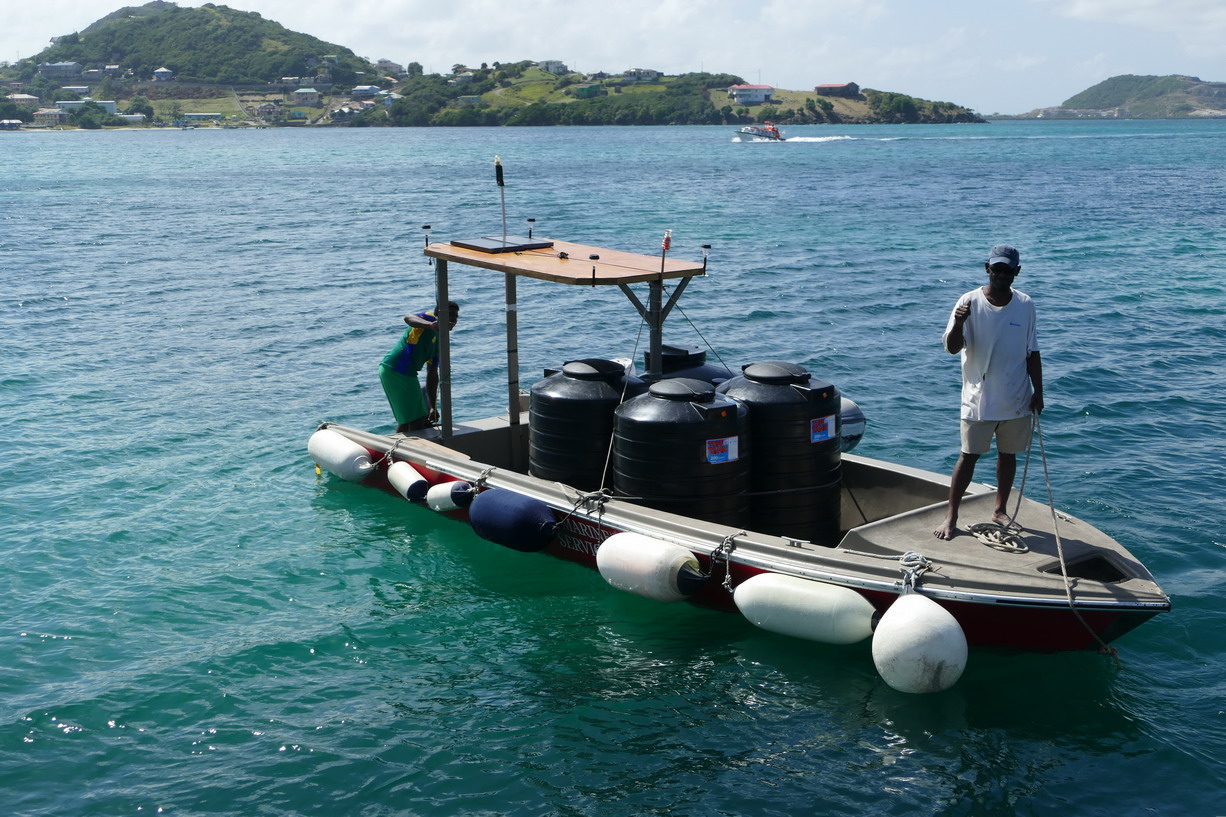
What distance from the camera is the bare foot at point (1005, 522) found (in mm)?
9242

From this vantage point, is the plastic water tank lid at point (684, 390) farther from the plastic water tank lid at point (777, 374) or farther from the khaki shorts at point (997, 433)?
the khaki shorts at point (997, 433)

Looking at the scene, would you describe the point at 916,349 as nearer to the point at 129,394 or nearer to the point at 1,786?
the point at 129,394

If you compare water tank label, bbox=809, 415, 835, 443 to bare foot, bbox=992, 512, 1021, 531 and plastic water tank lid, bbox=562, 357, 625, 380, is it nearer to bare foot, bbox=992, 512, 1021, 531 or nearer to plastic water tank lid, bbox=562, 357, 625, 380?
bare foot, bbox=992, 512, 1021, 531

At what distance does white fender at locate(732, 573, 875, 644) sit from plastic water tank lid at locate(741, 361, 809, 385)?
1843 mm

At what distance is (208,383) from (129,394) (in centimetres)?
122

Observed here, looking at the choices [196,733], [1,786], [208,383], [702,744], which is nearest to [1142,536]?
[702,744]

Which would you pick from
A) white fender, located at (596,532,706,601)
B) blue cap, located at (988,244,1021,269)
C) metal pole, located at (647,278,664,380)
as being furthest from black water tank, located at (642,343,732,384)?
blue cap, located at (988,244,1021,269)

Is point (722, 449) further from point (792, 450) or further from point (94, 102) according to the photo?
point (94, 102)

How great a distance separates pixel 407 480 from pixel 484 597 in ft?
5.72

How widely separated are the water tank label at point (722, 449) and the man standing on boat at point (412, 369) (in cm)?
410

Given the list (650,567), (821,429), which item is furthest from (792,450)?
(650,567)

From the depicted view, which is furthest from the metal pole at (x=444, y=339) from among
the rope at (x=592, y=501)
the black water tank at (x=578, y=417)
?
the rope at (x=592, y=501)

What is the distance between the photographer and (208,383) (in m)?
18.9

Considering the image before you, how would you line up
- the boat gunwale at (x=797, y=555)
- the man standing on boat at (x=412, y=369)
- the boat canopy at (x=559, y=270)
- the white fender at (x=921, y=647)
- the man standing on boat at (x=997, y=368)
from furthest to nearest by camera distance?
1. the man standing on boat at (x=412, y=369)
2. the boat canopy at (x=559, y=270)
3. the man standing on boat at (x=997, y=368)
4. the boat gunwale at (x=797, y=555)
5. the white fender at (x=921, y=647)
